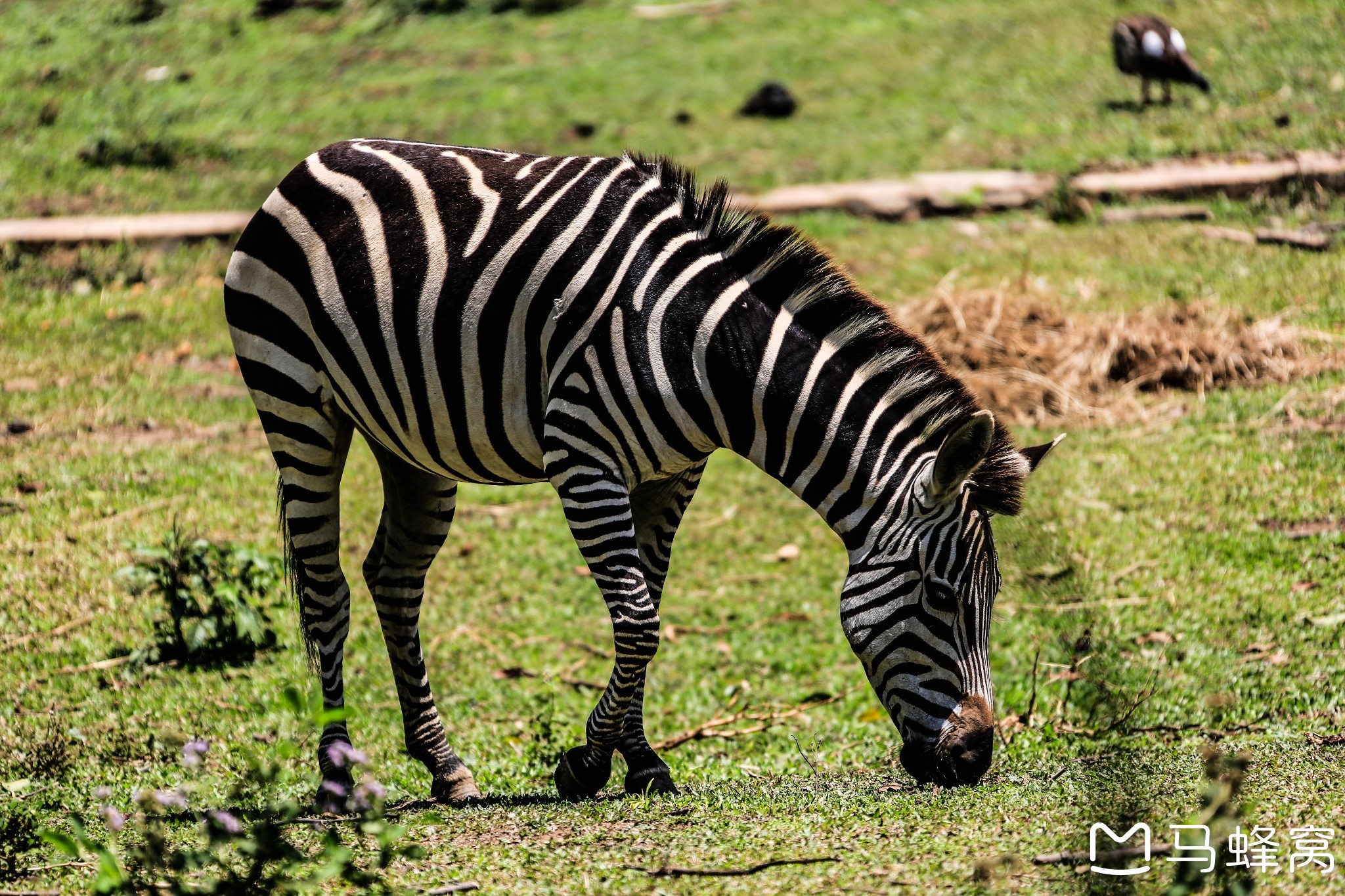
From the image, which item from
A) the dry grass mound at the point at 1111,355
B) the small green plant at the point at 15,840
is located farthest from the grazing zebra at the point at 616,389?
the dry grass mound at the point at 1111,355

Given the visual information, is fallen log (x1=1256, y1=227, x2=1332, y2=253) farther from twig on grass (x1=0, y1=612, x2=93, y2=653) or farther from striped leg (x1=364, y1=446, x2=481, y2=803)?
twig on grass (x1=0, y1=612, x2=93, y2=653)

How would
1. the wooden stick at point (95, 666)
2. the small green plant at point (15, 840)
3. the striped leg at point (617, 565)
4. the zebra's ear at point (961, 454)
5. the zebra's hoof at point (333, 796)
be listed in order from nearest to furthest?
1. the zebra's hoof at point (333, 796)
2. the small green plant at point (15, 840)
3. the zebra's ear at point (961, 454)
4. the striped leg at point (617, 565)
5. the wooden stick at point (95, 666)

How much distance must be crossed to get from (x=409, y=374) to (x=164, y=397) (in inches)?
237

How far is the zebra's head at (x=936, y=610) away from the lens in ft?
15.4

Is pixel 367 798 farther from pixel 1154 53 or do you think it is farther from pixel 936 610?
pixel 1154 53

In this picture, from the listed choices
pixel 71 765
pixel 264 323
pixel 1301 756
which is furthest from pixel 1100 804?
pixel 71 765

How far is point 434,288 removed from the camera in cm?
524

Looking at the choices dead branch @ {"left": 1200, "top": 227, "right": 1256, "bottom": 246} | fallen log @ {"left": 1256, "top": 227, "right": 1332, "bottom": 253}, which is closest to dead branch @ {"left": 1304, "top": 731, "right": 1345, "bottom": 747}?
fallen log @ {"left": 1256, "top": 227, "right": 1332, "bottom": 253}

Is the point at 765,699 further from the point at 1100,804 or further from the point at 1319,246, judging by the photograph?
the point at 1319,246

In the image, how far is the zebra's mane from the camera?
15.8 feet

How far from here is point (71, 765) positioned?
5.89m

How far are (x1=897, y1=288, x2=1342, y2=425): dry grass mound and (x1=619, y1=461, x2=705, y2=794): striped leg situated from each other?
4.32 meters

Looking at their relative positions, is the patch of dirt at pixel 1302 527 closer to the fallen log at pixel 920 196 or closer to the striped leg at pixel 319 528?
the striped leg at pixel 319 528

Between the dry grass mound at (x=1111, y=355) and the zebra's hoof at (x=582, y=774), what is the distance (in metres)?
5.10
